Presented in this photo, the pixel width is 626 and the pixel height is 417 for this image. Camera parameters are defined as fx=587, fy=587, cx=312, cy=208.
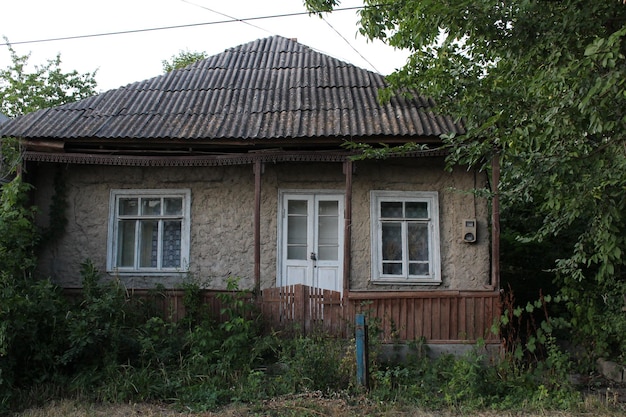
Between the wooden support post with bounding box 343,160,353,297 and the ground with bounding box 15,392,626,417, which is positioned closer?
the ground with bounding box 15,392,626,417

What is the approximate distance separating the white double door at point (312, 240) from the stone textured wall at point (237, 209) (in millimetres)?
181

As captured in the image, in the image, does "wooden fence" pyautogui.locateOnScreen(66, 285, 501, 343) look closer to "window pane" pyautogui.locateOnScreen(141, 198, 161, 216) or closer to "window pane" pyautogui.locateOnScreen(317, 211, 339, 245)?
"window pane" pyautogui.locateOnScreen(317, 211, 339, 245)

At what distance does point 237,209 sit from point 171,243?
127 centimetres

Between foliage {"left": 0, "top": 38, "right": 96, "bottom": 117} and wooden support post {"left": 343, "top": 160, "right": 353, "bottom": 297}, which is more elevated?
foliage {"left": 0, "top": 38, "right": 96, "bottom": 117}

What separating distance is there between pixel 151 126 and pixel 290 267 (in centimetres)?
314

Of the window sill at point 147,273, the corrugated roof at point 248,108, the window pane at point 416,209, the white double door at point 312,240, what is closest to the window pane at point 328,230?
the white double door at point 312,240

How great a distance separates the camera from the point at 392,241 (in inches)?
373

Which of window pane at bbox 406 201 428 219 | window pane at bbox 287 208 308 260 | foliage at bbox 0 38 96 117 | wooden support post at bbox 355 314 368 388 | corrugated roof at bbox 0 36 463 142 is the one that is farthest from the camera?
foliage at bbox 0 38 96 117

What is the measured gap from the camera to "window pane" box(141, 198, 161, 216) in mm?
9797

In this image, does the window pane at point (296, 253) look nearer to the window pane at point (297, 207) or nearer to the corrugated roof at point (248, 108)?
the window pane at point (297, 207)

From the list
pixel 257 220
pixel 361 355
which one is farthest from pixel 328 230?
pixel 361 355

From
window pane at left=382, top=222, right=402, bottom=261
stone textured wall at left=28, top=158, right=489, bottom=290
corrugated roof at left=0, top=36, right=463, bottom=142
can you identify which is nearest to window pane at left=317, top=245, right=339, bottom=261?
stone textured wall at left=28, top=158, right=489, bottom=290

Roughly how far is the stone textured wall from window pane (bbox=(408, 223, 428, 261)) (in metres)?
0.29

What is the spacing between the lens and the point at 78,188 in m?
9.63
